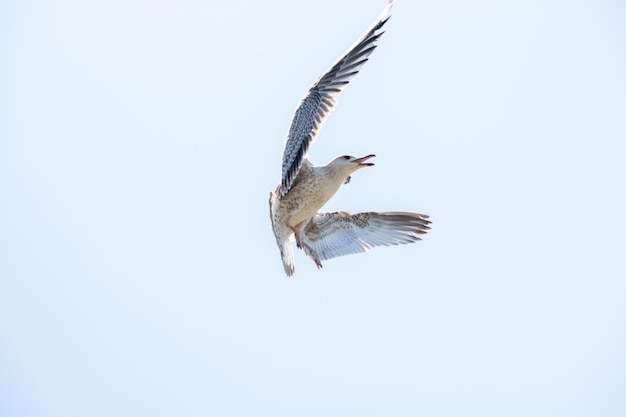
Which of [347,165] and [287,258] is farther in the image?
[287,258]

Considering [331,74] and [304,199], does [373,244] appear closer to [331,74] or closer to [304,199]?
[304,199]

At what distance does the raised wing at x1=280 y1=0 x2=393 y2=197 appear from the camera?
7.95 m

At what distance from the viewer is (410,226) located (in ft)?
31.9

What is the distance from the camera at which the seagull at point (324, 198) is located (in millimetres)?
7988

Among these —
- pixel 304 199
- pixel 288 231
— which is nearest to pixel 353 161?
pixel 304 199

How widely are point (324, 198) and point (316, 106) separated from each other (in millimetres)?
1072

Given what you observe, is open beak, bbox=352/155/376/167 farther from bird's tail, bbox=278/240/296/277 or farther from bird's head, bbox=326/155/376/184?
bird's tail, bbox=278/240/296/277

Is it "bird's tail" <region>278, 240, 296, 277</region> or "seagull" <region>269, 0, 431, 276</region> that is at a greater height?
"seagull" <region>269, 0, 431, 276</region>

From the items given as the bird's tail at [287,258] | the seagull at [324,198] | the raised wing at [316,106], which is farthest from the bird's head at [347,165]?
the bird's tail at [287,258]

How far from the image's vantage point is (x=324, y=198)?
8.56 m

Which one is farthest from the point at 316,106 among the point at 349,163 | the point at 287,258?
the point at 287,258

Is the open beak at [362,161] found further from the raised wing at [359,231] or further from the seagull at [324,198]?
the raised wing at [359,231]

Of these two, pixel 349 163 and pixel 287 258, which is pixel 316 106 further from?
pixel 287 258

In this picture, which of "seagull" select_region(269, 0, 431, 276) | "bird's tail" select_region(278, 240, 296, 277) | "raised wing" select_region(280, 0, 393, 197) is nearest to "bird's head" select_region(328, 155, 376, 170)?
"seagull" select_region(269, 0, 431, 276)
